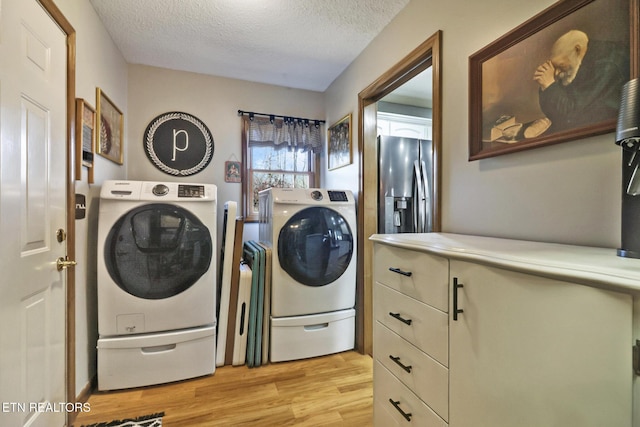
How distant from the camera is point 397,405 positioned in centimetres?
117

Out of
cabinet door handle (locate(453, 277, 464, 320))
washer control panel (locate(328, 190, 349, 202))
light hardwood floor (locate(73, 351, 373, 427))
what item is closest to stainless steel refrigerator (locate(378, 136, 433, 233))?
washer control panel (locate(328, 190, 349, 202))

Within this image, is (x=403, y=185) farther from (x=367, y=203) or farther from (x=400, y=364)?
(x=400, y=364)

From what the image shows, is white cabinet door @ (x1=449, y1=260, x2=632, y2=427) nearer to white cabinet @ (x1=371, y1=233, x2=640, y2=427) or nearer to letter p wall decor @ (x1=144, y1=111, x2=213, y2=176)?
white cabinet @ (x1=371, y1=233, x2=640, y2=427)

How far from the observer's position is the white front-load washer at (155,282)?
1785 millimetres

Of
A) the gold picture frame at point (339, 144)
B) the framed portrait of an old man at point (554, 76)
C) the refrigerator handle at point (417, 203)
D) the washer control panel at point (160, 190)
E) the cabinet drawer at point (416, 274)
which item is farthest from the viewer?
the refrigerator handle at point (417, 203)

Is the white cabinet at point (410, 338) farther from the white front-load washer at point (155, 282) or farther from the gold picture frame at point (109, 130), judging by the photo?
the gold picture frame at point (109, 130)

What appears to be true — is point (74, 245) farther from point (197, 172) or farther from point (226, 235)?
point (197, 172)

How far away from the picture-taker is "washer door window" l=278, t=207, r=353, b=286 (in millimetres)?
2158

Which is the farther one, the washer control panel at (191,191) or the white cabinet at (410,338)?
the washer control panel at (191,191)

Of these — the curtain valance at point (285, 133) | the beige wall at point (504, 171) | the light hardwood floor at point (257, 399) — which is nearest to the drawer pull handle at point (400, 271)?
the beige wall at point (504, 171)

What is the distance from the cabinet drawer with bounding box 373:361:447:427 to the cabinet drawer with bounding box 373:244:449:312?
39cm

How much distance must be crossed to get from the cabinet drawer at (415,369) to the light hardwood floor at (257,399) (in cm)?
62

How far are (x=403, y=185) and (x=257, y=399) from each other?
2.17 meters

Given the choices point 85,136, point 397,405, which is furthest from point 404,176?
point 85,136
